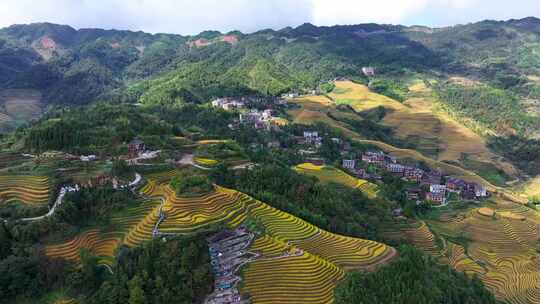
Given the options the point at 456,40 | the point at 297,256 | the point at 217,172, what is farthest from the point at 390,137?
the point at 456,40

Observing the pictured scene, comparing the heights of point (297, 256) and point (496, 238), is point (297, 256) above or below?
above

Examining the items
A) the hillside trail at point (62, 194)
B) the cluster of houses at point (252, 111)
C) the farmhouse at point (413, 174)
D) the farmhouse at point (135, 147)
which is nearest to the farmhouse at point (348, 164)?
the farmhouse at point (413, 174)

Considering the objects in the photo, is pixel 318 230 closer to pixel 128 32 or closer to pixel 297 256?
pixel 297 256

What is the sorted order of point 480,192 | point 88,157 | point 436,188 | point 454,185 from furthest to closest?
1. point 454,185
2. point 480,192
3. point 436,188
4. point 88,157

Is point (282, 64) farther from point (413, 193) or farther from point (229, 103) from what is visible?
point (413, 193)

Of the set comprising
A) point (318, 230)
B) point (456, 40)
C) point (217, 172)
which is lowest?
point (318, 230)

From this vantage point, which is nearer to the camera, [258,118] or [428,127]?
[258,118]

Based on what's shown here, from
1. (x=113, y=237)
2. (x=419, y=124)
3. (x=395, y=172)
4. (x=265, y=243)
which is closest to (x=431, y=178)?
(x=395, y=172)
